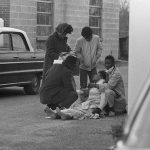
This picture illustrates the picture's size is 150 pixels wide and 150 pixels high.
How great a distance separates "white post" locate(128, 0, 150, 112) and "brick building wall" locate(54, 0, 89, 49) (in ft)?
52.3

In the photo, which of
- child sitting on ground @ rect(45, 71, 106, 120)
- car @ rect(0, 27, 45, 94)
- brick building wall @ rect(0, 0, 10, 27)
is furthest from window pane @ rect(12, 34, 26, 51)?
brick building wall @ rect(0, 0, 10, 27)

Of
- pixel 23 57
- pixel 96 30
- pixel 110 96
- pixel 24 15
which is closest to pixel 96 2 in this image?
pixel 96 30

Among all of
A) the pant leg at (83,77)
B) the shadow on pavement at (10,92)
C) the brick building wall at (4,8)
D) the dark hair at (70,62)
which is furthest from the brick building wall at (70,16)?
the dark hair at (70,62)

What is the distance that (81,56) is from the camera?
11.6 metres

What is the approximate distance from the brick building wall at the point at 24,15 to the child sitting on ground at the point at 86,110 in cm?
1067

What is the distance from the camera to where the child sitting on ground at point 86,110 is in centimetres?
946

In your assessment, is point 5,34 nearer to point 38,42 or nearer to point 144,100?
point 38,42

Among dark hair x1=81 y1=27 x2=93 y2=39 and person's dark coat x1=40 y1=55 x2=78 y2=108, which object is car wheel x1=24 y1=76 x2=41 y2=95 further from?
person's dark coat x1=40 y1=55 x2=78 y2=108

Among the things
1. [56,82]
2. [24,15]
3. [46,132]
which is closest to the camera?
[46,132]

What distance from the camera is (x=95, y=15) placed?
23.9m

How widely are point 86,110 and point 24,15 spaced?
11571 millimetres

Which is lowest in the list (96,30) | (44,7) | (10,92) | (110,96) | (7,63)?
(10,92)

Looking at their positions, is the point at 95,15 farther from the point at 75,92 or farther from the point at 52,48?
the point at 75,92

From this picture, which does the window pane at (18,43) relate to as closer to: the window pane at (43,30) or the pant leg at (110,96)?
the pant leg at (110,96)
